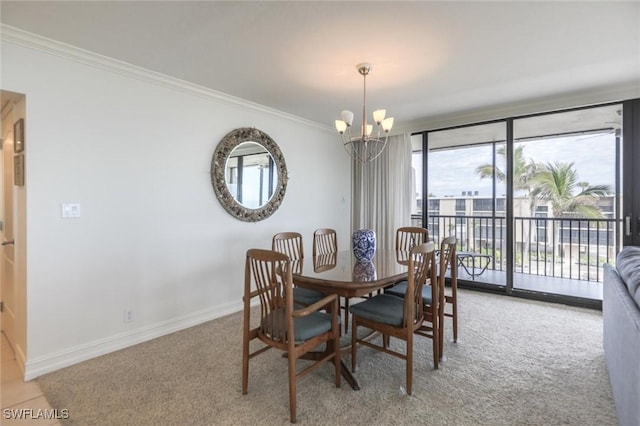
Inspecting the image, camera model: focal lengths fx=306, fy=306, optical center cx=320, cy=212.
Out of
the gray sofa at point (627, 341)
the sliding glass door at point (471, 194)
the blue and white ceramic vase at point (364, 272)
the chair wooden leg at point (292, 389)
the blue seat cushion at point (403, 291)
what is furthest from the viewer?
the sliding glass door at point (471, 194)

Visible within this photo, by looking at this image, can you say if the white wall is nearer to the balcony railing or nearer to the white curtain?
the white curtain

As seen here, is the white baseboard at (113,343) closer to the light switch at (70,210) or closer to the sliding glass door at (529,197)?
the light switch at (70,210)

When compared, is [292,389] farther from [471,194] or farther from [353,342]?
[471,194]

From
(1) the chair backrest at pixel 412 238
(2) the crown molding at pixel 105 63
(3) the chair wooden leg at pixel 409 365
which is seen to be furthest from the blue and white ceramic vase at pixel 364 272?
(2) the crown molding at pixel 105 63

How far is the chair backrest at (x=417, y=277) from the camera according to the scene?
1911 mm

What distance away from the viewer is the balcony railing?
4.52 meters

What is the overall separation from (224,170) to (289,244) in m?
1.10

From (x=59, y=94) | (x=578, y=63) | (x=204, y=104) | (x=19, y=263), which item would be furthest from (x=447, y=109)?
(x=19, y=263)

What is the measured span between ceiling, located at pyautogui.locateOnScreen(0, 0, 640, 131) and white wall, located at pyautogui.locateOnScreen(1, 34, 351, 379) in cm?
28

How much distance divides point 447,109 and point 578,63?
1444 mm

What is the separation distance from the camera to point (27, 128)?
222 cm

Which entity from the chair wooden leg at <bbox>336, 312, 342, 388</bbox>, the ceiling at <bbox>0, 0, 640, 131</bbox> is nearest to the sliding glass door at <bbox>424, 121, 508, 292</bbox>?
the ceiling at <bbox>0, 0, 640, 131</bbox>

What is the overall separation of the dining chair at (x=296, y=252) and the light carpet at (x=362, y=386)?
1.63 ft

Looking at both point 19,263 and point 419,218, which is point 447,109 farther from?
point 19,263
